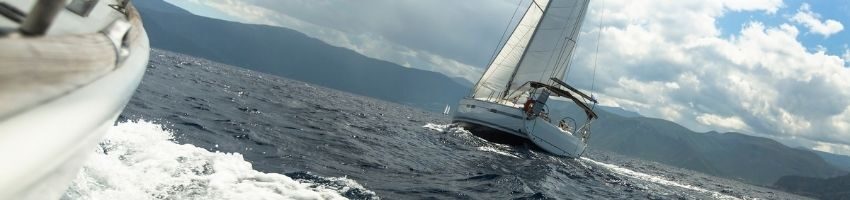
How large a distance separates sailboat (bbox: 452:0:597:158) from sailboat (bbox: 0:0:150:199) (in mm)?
35565

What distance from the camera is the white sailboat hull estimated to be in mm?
37375

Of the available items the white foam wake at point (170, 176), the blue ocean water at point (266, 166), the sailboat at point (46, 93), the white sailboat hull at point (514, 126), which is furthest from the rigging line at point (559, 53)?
the sailboat at point (46, 93)

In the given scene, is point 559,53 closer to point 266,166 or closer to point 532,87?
point 532,87

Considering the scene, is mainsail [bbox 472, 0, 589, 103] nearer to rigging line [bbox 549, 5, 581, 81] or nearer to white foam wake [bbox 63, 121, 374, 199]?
rigging line [bbox 549, 5, 581, 81]

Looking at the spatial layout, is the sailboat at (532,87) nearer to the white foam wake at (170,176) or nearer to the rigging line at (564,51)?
the rigging line at (564,51)

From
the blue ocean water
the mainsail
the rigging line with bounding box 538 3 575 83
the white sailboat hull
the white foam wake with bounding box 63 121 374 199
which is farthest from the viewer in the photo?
the rigging line with bounding box 538 3 575 83

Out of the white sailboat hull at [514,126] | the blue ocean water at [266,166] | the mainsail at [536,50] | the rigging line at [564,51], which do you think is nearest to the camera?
the blue ocean water at [266,166]

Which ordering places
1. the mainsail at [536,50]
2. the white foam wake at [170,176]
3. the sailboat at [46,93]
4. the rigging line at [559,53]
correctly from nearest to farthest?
the sailboat at [46,93] → the white foam wake at [170,176] → the mainsail at [536,50] → the rigging line at [559,53]

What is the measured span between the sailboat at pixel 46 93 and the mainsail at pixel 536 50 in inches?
1618

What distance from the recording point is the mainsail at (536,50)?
4331 cm

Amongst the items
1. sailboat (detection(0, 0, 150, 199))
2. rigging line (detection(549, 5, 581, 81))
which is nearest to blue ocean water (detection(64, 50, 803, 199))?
sailboat (detection(0, 0, 150, 199))

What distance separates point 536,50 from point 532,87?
156 inches

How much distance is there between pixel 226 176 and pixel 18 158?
8587mm

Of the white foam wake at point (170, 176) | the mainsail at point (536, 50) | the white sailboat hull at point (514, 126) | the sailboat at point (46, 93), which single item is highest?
the mainsail at point (536, 50)
